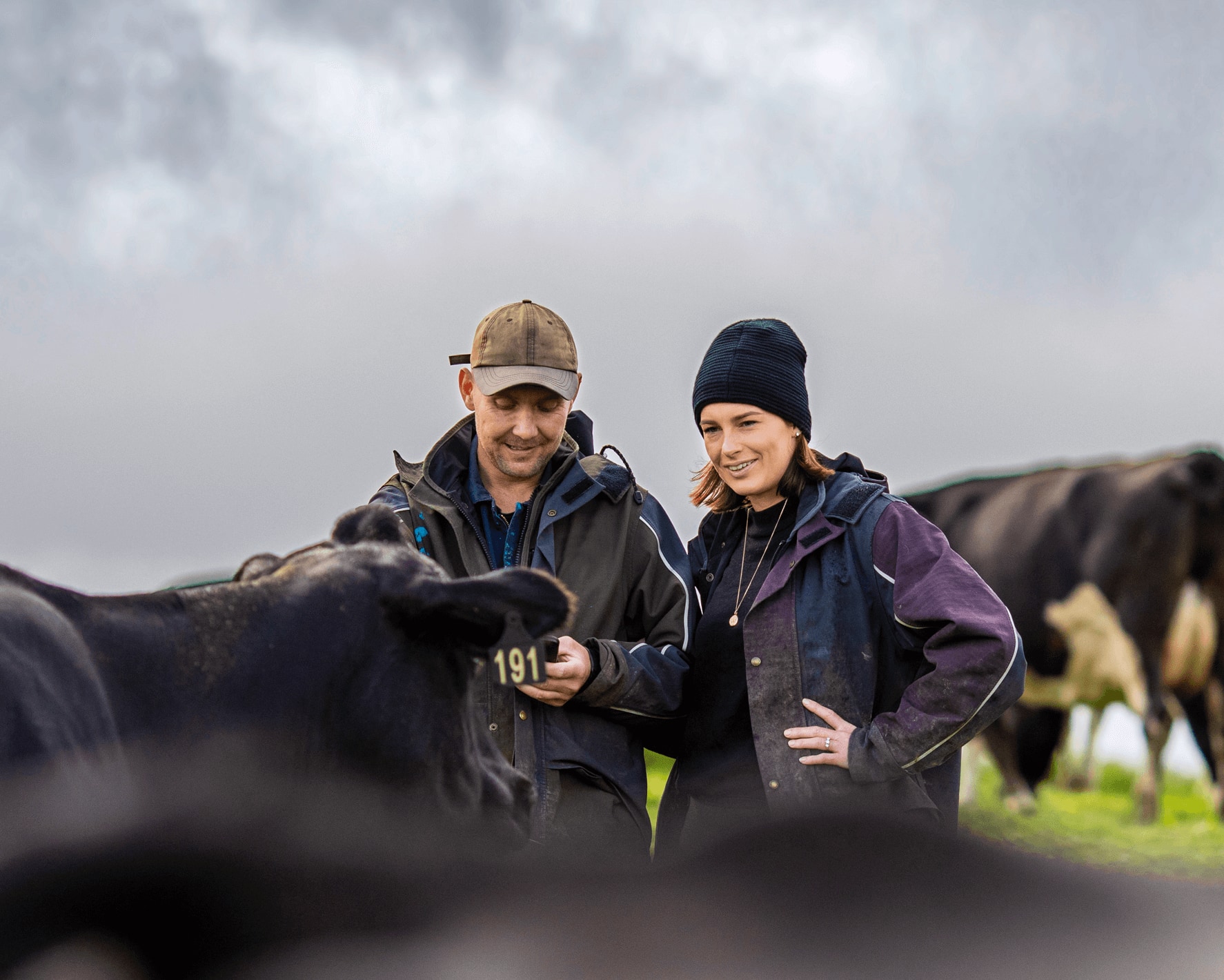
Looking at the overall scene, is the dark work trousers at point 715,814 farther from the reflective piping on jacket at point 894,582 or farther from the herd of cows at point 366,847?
the herd of cows at point 366,847

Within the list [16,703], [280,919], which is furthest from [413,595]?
[280,919]

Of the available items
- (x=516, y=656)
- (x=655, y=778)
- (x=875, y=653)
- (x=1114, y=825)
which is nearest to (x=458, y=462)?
(x=875, y=653)

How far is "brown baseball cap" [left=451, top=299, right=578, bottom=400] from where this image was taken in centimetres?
418

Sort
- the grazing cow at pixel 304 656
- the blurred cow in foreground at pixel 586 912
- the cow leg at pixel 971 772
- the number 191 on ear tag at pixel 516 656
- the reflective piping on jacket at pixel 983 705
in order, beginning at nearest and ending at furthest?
the blurred cow in foreground at pixel 586 912 → the grazing cow at pixel 304 656 → the number 191 on ear tag at pixel 516 656 → the reflective piping on jacket at pixel 983 705 → the cow leg at pixel 971 772

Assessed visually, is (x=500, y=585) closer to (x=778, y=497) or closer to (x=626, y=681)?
(x=626, y=681)

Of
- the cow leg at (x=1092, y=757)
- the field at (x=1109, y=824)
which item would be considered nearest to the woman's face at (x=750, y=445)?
the field at (x=1109, y=824)

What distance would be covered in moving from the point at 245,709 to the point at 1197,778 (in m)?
16.8

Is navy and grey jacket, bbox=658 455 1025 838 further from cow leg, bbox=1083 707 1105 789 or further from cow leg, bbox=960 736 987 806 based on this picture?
cow leg, bbox=1083 707 1105 789

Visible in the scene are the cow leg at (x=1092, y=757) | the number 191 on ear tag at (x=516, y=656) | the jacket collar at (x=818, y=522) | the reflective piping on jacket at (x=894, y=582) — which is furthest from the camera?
the cow leg at (x=1092, y=757)

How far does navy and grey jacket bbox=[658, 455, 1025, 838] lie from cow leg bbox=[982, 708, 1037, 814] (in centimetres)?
1150

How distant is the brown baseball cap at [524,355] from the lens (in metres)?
4.18

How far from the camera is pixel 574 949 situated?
1.16m

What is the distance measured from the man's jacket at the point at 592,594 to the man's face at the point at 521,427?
0.31 ft

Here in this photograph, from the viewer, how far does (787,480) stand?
412 cm
